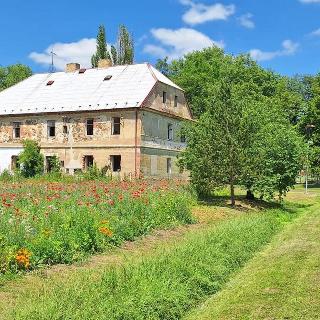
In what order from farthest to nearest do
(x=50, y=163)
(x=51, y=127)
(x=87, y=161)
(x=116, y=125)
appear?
(x=51, y=127) < (x=50, y=163) < (x=87, y=161) < (x=116, y=125)

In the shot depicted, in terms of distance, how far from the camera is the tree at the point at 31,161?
38.7m

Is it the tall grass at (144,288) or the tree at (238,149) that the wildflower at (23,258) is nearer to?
the tall grass at (144,288)

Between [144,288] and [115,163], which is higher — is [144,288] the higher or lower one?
the lower one

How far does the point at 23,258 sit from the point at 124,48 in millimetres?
52635

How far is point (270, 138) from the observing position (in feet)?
73.9

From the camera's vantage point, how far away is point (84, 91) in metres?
40.1

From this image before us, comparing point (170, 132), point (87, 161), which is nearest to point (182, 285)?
point (87, 161)

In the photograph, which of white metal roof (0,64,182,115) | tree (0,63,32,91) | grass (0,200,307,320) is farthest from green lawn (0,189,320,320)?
tree (0,63,32,91)

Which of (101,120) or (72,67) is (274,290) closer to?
(101,120)

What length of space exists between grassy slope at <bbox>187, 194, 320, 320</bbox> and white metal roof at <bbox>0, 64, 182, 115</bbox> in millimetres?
26024

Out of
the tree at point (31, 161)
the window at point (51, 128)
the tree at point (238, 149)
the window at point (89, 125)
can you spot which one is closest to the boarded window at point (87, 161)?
the window at point (89, 125)

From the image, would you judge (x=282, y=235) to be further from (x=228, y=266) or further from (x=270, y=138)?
(x=270, y=138)

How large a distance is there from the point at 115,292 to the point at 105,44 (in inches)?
2133

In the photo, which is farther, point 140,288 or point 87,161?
point 87,161
